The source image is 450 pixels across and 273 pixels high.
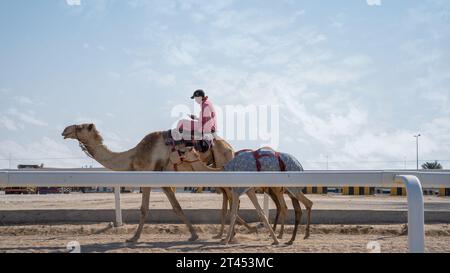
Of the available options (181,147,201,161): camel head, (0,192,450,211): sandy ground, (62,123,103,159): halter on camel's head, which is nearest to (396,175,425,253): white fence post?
(181,147,201,161): camel head

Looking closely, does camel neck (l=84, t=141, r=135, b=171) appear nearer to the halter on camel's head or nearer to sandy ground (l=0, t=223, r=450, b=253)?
the halter on camel's head

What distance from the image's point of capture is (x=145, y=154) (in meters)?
11.2

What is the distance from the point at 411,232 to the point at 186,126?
26.9 ft

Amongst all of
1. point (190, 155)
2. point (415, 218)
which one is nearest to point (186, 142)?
point (190, 155)

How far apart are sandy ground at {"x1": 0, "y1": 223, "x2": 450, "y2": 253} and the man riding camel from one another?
1.96 m

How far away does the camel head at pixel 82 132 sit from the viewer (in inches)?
460

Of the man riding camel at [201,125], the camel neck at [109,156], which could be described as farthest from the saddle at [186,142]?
the camel neck at [109,156]

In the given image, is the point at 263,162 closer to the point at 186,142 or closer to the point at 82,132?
the point at 186,142

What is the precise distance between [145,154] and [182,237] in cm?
180

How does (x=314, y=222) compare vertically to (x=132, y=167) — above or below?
below

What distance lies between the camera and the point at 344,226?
11844 millimetres
